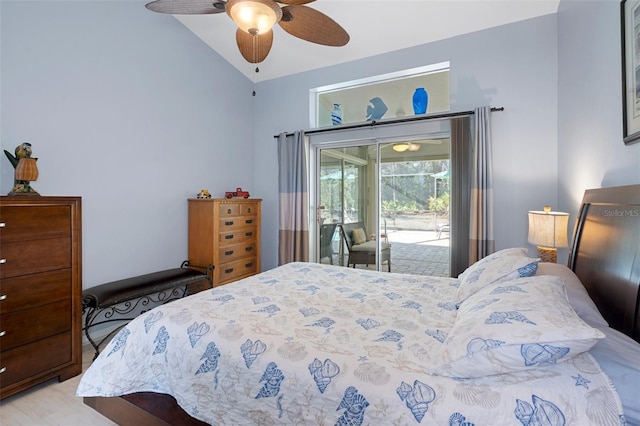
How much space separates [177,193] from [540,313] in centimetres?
342

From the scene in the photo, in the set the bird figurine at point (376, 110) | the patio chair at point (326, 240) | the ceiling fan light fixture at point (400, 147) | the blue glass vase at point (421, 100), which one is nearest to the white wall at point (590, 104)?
the blue glass vase at point (421, 100)

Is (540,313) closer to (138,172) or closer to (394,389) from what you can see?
(394,389)

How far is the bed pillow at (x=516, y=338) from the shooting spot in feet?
2.96

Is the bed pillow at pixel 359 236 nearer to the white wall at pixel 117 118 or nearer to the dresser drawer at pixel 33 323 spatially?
the white wall at pixel 117 118

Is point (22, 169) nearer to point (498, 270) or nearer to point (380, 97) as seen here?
point (498, 270)

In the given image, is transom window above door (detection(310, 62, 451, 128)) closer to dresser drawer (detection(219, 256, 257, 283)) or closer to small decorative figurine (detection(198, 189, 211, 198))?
small decorative figurine (detection(198, 189, 211, 198))

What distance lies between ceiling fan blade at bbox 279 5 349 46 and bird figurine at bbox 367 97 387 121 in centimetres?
167

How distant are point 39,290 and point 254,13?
2.17 m

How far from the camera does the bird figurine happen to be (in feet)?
12.1

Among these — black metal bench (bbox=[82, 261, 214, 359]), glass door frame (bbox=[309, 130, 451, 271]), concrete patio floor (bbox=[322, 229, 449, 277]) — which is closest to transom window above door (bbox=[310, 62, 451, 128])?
glass door frame (bbox=[309, 130, 451, 271])

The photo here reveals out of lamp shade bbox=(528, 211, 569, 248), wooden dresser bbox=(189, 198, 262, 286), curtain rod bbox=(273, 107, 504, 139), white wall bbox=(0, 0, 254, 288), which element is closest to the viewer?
lamp shade bbox=(528, 211, 569, 248)

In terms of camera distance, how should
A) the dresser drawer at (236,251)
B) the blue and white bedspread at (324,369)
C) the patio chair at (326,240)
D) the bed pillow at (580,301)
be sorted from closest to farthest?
the blue and white bedspread at (324,369) → the bed pillow at (580,301) → the dresser drawer at (236,251) → the patio chair at (326,240)

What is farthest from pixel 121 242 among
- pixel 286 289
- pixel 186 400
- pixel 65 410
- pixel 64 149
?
pixel 186 400

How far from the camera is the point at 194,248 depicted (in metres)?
3.54
